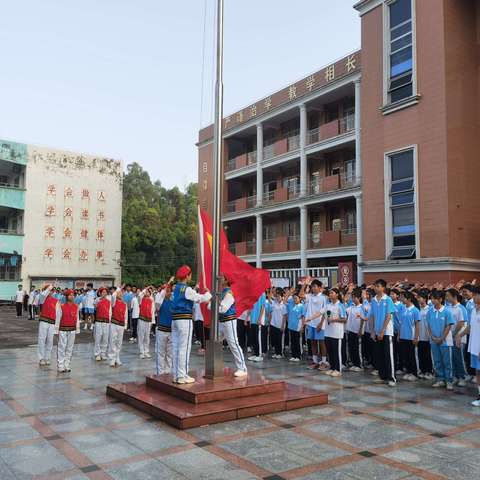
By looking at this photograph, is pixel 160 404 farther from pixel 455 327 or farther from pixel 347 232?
pixel 347 232

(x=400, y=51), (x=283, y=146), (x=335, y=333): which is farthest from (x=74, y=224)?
(x=335, y=333)

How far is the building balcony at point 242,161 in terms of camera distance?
2864 cm

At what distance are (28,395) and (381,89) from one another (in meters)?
16.4

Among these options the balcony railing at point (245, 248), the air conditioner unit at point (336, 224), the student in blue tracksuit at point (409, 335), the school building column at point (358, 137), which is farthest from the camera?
the balcony railing at point (245, 248)

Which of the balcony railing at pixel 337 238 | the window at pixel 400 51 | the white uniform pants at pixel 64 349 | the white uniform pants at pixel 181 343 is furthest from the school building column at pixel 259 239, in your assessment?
the white uniform pants at pixel 181 343

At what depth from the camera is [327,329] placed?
988 centimetres

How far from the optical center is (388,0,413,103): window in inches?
720

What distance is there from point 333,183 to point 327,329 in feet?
45.9

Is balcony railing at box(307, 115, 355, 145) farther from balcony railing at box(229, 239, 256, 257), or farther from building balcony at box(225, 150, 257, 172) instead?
balcony railing at box(229, 239, 256, 257)

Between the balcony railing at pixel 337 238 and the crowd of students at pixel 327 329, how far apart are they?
1012 centimetres

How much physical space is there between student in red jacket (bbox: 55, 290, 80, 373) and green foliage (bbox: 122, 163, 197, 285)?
29.4 meters

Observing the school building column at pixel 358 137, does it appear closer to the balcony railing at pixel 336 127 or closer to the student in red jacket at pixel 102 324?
the balcony railing at pixel 336 127

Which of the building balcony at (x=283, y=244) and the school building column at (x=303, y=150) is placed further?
the building balcony at (x=283, y=244)

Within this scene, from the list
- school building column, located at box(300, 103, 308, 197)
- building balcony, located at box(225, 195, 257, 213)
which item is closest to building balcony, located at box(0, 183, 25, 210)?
building balcony, located at box(225, 195, 257, 213)
